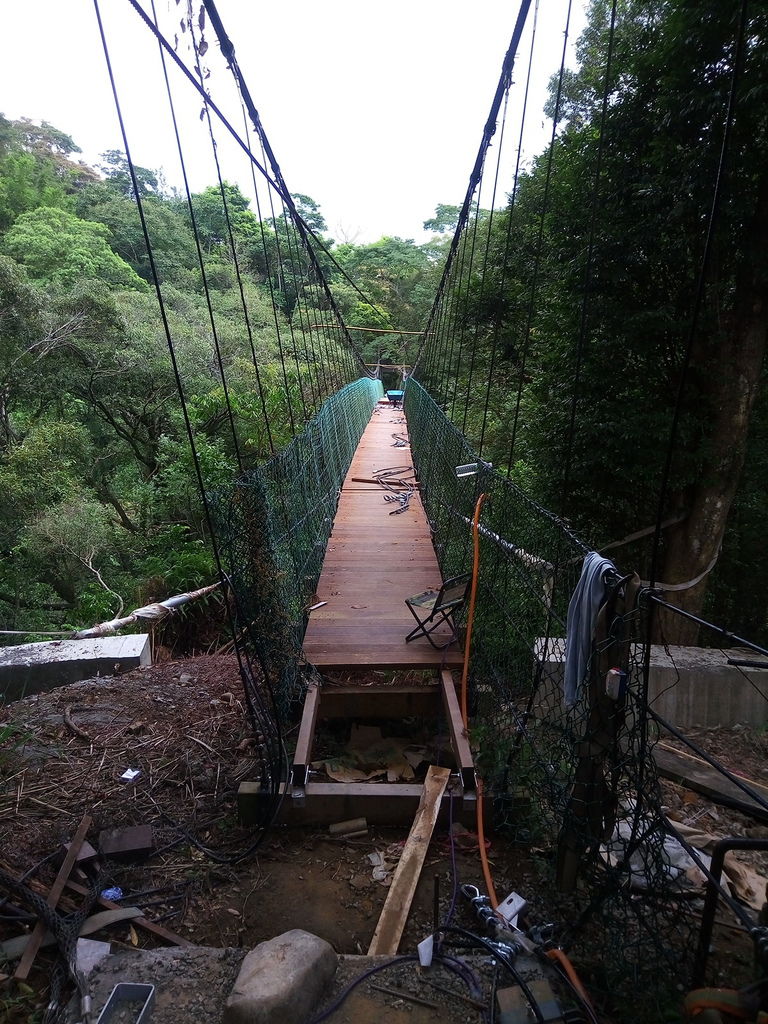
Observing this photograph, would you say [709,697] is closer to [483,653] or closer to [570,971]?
[483,653]

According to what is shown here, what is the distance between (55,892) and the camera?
1.62 m

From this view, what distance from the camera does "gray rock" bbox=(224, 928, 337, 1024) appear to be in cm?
124

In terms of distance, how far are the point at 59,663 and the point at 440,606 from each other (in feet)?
6.70

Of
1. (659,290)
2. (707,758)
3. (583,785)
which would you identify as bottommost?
(583,785)

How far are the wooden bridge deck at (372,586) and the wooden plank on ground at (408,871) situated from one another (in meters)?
0.70

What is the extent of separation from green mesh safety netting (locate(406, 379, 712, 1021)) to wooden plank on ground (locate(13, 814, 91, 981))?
1.26 m

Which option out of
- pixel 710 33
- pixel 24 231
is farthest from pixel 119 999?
pixel 24 231

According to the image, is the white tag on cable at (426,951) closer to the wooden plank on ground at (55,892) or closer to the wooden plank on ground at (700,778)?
the wooden plank on ground at (55,892)

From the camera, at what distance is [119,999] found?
131cm

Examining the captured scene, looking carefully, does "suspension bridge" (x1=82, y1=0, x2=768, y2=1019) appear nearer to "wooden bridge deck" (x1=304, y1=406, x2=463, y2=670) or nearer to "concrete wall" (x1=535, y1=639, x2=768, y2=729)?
"wooden bridge deck" (x1=304, y1=406, x2=463, y2=670)

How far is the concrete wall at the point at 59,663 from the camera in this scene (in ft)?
10.4

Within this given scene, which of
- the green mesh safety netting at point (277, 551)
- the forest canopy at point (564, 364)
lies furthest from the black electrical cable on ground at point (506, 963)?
the forest canopy at point (564, 364)

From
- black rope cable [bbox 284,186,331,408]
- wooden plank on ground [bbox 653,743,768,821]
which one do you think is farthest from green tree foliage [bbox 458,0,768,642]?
black rope cable [bbox 284,186,331,408]

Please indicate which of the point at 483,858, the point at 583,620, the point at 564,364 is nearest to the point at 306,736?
the point at 483,858
